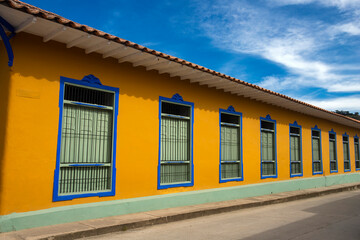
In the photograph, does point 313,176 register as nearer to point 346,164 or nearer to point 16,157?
point 346,164

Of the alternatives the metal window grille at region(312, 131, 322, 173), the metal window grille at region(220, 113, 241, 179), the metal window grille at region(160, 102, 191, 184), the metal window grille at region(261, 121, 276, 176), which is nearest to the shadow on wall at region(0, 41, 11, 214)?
the metal window grille at region(160, 102, 191, 184)

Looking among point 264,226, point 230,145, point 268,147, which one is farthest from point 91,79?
point 268,147

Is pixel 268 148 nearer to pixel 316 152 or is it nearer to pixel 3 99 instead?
pixel 316 152

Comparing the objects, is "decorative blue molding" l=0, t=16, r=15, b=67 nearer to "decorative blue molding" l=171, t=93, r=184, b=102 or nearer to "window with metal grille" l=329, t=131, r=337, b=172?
"decorative blue molding" l=171, t=93, r=184, b=102

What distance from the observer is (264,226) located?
247 inches

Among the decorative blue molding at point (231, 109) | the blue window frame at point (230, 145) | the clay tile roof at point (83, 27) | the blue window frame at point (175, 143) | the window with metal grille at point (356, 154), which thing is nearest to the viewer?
the clay tile roof at point (83, 27)

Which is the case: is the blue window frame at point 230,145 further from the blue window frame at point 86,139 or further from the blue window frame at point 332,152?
the blue window frame at point 332,152

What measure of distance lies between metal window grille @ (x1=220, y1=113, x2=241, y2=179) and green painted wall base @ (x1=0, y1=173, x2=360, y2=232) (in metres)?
0.52

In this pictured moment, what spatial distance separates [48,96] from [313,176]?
12182mm

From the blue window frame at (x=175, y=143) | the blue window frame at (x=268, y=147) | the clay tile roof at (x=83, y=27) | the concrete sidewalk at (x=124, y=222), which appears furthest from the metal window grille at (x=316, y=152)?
the blue window frame at (x=175, y=143)

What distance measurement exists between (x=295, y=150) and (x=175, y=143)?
7113 millimetres

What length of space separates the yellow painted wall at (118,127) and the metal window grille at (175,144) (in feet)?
0.86

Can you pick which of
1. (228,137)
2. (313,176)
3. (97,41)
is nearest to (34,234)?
(97,41)

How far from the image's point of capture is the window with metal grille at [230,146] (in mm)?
9445
